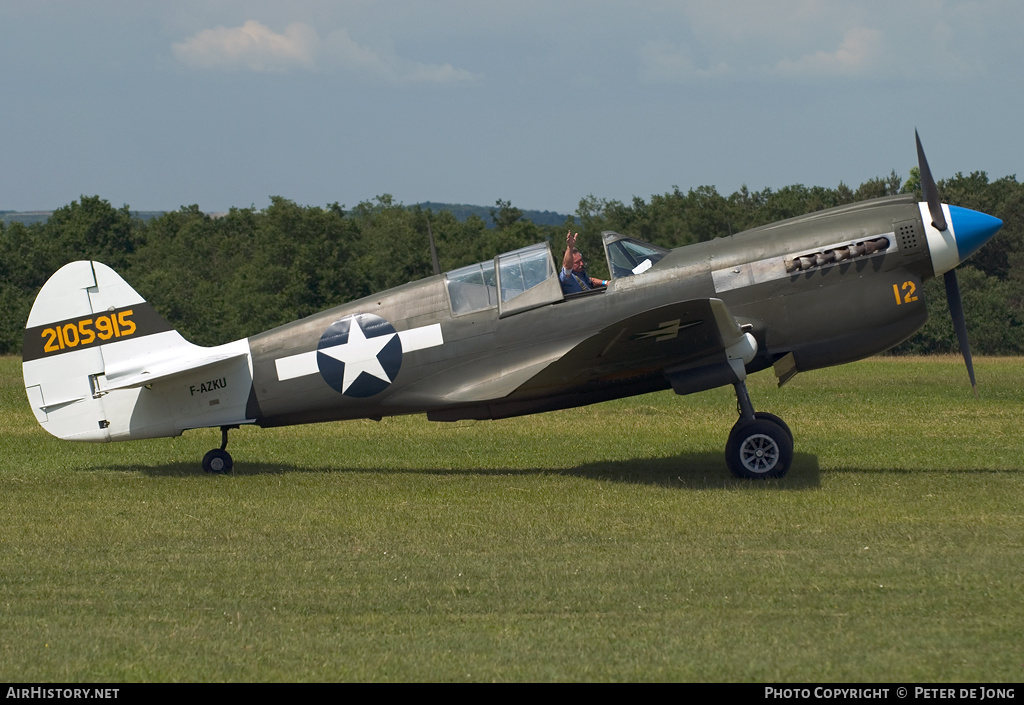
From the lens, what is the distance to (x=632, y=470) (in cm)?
1121

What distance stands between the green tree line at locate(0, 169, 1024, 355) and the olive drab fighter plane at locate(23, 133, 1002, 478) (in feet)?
77.4

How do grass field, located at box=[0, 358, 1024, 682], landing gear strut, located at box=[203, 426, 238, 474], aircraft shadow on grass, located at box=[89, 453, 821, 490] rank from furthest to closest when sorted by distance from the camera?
landing gear strut, located at box=[203, 426, 238, 474] → aircraft shadow on grass, located at box=[89, 453, 821, 490] → grass field, located at box=[0, 358, 1024, 682]

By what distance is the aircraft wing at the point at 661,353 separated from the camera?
9.62m

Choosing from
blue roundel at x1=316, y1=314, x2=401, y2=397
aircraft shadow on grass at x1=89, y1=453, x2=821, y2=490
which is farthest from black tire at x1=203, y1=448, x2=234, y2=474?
blue roundel at x1=316, y1=314, x2=401, y2=397

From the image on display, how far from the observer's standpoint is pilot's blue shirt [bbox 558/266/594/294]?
10.7 m

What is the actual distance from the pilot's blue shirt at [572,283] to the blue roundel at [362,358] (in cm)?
175

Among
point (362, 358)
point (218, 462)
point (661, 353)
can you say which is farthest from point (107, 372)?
point (661, 353)

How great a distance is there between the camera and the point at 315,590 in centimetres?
660

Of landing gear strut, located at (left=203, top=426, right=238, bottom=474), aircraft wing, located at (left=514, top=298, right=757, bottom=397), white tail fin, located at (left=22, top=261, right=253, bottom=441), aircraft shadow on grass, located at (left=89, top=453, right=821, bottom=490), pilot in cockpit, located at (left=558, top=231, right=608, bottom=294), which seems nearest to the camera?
aircraft wing, located at (left=514, top=298, right=757, bottom=397)

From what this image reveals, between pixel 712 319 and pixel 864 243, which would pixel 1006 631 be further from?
pixel 864 243

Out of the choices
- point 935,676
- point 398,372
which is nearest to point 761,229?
point 398,372

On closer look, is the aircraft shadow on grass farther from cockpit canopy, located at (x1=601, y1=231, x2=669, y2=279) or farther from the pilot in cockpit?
cockpit canopy, located at (x1=601, y1=231, x2=669, y2=279)

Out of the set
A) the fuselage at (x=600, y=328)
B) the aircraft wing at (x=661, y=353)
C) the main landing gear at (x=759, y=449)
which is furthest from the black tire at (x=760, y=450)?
the fuselage at (x=600, y=328)

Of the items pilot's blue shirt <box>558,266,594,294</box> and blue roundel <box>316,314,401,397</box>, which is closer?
pilot's blue shirt <box>558,266,594,294</box>
